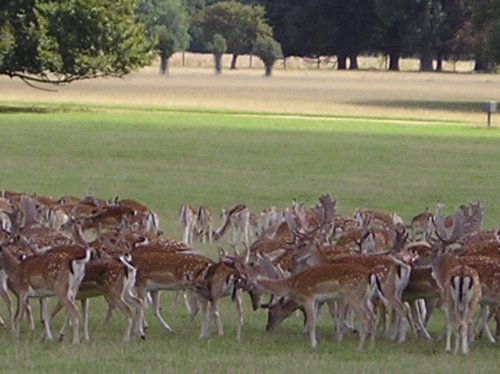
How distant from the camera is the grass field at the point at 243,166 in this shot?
438 inches

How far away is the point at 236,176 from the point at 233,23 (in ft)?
287

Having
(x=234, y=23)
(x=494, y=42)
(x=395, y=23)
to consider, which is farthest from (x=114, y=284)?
(x=234, y=23)

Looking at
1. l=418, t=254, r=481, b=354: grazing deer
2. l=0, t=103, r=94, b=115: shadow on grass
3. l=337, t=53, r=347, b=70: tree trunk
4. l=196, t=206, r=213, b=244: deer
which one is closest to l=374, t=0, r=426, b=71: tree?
l=337, t=53, r=347, b=70: tree trunk

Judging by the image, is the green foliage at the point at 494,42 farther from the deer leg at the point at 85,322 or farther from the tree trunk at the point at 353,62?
the tree trunk at the point at 353,62

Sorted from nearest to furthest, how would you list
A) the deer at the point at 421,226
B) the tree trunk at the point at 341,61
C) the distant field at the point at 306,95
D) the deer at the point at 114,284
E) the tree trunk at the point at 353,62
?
the deer at the point at 114,284 → the deer at the point at 421,226 → the distant field at the point at 306,95 → the tree trunk at the point at 341,61 → the tree trunk at the point at 353,62


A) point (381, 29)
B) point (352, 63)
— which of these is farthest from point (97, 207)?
point (352, 63)

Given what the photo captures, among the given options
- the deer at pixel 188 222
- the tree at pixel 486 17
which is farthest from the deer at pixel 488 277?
the tree at pixel 486 17

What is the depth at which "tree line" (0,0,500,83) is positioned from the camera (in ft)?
162

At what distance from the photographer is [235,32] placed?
11438cm

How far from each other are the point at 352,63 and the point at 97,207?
93319mm

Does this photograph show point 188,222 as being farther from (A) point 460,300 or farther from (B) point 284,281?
(A) point 460,300

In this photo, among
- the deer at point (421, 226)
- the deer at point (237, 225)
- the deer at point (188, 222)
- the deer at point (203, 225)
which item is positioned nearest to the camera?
the deer at point (421, 226)

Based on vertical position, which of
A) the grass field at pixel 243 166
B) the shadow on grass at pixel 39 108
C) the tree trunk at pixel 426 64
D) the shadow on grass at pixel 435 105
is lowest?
the tree trunk at pixel 426 64

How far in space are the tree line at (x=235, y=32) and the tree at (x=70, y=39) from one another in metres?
0.04
